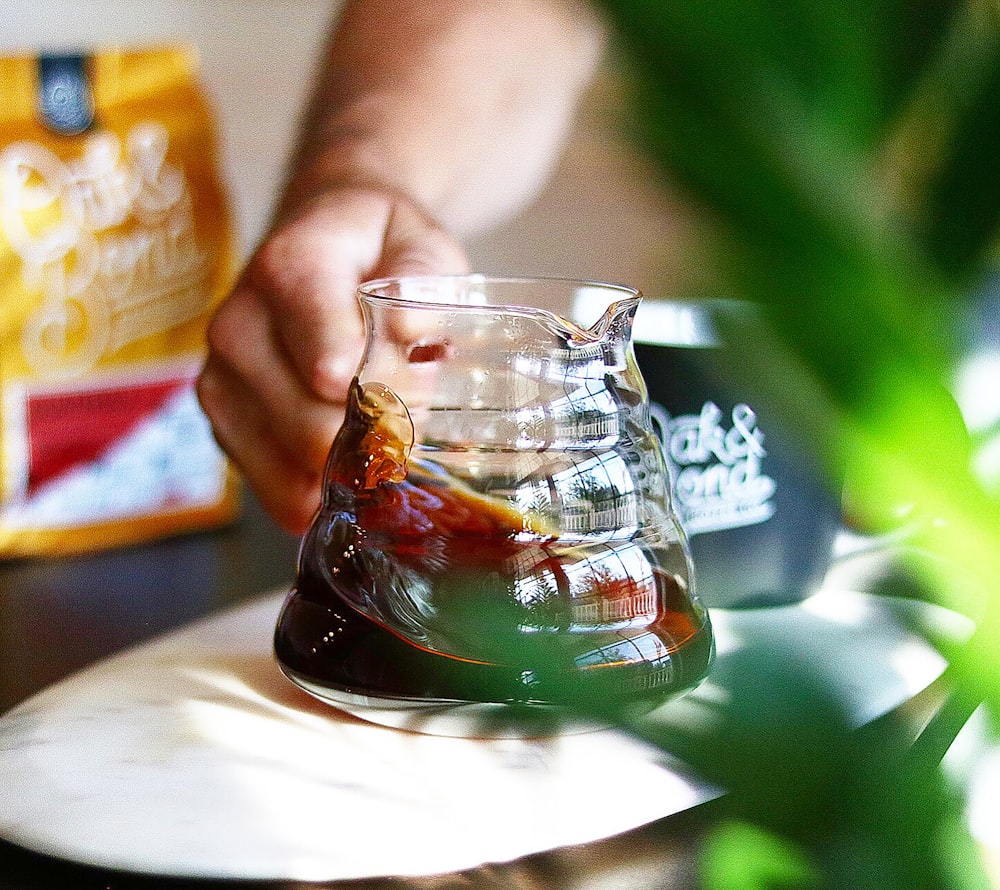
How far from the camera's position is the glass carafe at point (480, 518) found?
355 millimetres

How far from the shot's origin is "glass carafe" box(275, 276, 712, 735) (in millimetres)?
355

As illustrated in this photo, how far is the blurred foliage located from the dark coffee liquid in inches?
8.9

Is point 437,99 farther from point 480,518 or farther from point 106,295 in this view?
point 480,518

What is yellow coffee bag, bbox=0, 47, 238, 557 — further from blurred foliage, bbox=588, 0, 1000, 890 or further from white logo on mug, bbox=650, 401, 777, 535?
blurred foliage, bbox=588, 0, 1000, 890

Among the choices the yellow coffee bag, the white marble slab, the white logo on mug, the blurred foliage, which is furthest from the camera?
the yellow coffee bag

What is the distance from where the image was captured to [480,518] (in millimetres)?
369

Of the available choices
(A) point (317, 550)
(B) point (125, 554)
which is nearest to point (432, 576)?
(A) point (317, 550)

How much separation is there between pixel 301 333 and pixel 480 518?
0.19 m

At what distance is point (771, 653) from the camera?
10 centimetres

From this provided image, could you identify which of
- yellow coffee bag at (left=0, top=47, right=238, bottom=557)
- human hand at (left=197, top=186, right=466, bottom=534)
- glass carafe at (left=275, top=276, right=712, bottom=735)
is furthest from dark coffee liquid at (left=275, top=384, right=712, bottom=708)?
yellow coffee bag at (left=0, top=47, right=238, bottom=557)

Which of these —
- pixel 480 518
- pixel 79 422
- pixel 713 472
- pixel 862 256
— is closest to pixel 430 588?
pixel 480 518

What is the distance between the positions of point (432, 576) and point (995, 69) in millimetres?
300

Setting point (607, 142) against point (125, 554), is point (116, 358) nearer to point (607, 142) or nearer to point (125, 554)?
point (125, 554)

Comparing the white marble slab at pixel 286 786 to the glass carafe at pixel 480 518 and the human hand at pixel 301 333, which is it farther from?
the human hand at pixel 301 333
